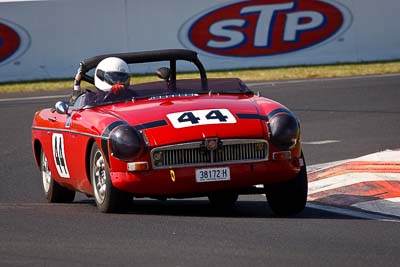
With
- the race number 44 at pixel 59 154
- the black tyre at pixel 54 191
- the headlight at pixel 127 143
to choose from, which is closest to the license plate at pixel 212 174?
the headlight at pixel 127 143

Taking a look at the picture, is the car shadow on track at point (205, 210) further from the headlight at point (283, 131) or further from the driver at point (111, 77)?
the driver at point (111, 77)

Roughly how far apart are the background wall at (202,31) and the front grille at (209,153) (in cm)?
1668

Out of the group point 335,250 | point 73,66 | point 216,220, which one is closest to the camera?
point 335,250

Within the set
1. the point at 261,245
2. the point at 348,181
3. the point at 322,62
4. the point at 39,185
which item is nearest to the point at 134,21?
the point at 322,62

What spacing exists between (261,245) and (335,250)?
0.49 metres

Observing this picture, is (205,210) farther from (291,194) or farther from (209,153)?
(209,153)

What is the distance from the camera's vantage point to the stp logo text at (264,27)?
25938 millimetres

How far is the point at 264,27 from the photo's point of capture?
2602 cm

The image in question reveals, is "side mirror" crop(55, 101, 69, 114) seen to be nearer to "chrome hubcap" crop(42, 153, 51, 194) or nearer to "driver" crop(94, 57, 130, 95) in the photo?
"driver" crop(94, 57, 130, 95)

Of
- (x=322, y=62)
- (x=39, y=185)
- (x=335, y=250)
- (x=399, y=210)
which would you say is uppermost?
(x=335, y=250)

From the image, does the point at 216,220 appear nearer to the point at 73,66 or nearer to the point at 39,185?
the point at 39,185

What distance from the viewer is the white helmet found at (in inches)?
411

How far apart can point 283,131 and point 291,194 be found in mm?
522

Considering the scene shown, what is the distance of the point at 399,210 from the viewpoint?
30.7 ft
